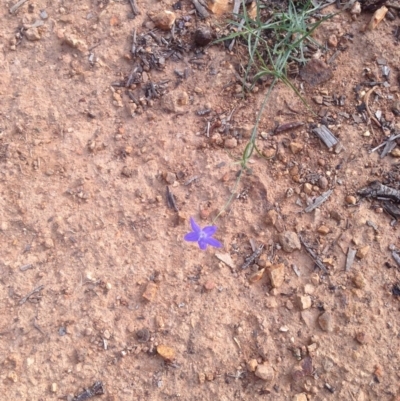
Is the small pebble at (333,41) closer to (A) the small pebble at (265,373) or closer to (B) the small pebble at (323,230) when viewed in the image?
(B) the small pebble at (323,230)

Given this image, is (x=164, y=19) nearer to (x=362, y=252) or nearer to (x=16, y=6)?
(x=16, y=6)

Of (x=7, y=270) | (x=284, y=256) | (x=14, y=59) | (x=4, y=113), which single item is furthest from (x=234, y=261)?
(x=14, y=59)

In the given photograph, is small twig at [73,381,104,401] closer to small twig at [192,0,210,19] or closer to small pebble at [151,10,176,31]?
small pebble at [151,10,176,31]

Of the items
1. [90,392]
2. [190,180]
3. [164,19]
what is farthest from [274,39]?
[90,392]

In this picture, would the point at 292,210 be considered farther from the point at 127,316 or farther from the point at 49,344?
the point at 49,344

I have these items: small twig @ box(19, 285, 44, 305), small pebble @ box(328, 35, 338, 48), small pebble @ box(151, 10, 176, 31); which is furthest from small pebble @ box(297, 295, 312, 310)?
small pebble @ box(151, 10, 176, 31)
